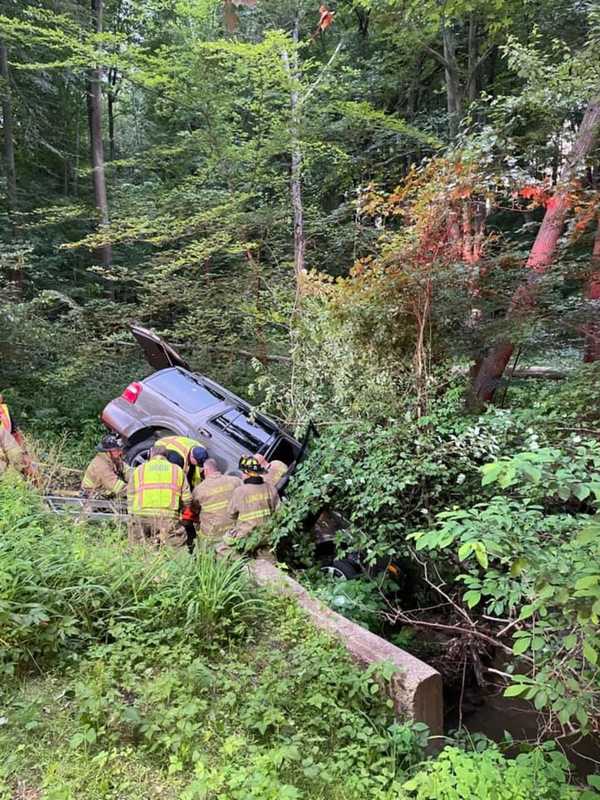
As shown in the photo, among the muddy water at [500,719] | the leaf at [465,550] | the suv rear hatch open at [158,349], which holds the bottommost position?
the muddy water at [500,719]

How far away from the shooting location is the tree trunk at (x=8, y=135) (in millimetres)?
12234

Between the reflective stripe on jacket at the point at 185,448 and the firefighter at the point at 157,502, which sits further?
the reflective stripe on jacket at the point at 185,448

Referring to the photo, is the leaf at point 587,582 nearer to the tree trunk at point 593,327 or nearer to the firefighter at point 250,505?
the firefighter at point 250,505

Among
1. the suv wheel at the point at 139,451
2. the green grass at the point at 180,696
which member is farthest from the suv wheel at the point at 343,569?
the suv wheel at the point at 139,451

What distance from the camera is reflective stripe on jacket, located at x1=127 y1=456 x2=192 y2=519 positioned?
187 inches

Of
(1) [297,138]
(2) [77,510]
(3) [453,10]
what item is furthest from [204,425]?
(3) [453,10]

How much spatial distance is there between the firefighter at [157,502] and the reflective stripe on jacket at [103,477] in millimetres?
1269

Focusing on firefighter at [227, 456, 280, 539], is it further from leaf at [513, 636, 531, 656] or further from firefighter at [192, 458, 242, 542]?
leaf at [513, 636, 531, 656]

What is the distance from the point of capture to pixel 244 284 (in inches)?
373

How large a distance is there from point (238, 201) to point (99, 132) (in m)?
7.29

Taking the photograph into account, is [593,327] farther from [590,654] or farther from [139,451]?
[139,451]

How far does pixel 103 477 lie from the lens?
20.0ft

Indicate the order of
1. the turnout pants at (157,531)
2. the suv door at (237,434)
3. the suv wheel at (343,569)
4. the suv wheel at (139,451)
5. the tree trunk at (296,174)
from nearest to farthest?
the turnout pants at (157,531) → the suv wheel at (343,569) → the suv door at (237,434) → the suv wheel at (139,451) → the tree trunk at (296,174)

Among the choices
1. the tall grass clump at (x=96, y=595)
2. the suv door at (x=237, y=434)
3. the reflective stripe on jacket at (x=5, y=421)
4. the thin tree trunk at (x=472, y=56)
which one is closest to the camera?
the tall grass clump at (x=96, y=595)
